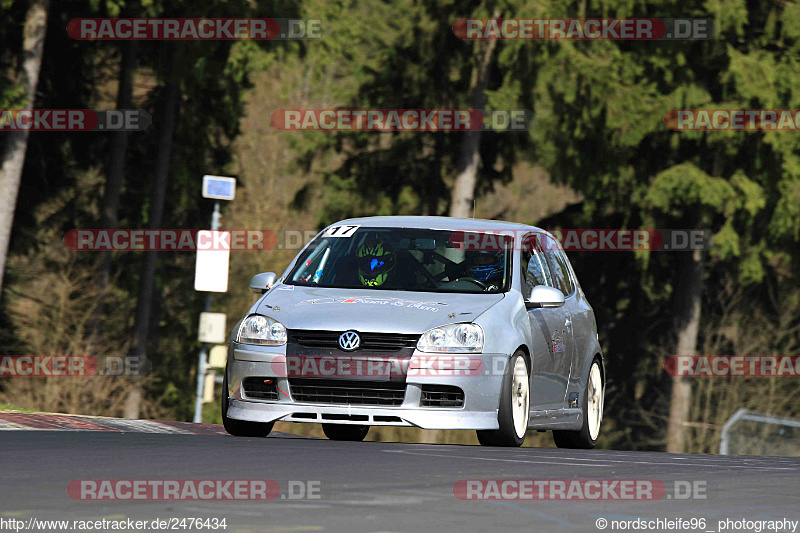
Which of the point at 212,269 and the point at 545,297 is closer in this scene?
the point at 545,297

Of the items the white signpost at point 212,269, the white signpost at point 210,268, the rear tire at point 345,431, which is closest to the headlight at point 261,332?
the rear tire at point 345,431

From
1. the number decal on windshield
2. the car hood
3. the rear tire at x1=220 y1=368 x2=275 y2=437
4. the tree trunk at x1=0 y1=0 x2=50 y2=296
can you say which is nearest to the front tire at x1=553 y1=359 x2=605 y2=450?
the car hood

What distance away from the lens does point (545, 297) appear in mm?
12211

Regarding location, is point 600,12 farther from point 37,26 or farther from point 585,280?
point 37,26

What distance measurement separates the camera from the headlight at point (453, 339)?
11.2 metres

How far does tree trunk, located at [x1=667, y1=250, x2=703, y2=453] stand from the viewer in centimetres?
3225

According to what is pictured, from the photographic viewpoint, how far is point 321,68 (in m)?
29.1

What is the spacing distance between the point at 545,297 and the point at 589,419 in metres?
2.19

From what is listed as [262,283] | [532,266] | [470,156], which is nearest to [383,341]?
[262,283]

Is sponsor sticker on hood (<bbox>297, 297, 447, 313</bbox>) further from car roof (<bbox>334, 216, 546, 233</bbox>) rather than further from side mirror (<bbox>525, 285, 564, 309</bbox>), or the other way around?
car roof (<bbox>334, 216, 546, 233</bbox>)

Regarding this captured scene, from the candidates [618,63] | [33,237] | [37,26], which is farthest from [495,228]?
[33,237]

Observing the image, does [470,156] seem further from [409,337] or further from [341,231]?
[409,337]

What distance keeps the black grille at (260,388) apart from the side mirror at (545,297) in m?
2.09

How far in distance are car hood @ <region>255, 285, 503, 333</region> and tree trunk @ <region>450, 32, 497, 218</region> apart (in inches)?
769
